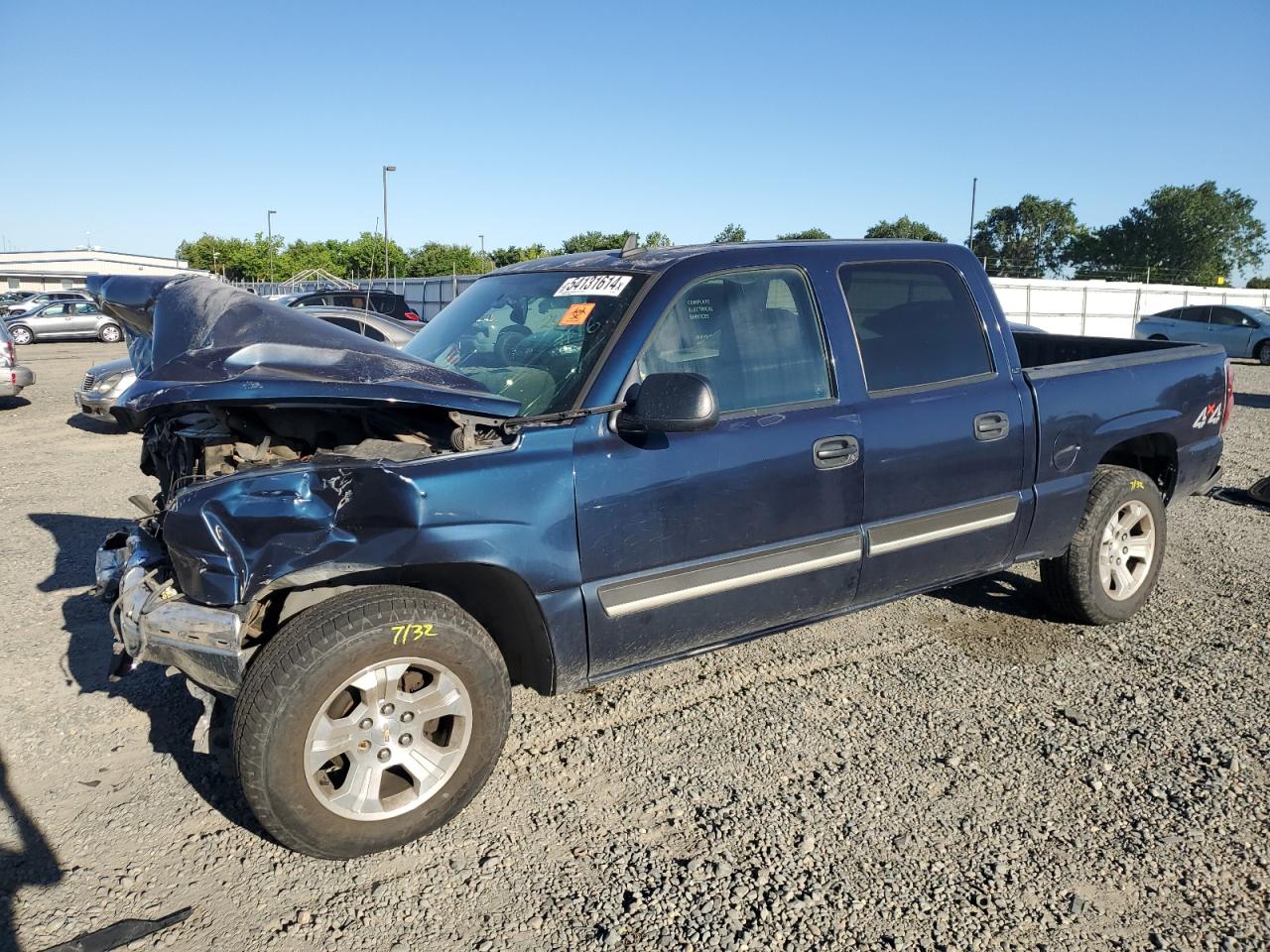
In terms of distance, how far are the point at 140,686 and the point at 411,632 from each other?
6.68 ft

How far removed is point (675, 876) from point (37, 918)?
1829mm

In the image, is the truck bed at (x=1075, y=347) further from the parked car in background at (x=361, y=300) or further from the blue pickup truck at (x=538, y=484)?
the parked car in background at (x=361, y=300)

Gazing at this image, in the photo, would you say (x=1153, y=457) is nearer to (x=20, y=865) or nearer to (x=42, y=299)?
(x=20, y=865)

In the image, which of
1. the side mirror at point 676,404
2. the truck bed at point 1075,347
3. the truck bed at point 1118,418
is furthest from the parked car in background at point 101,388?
the truck bed at point 1118,418

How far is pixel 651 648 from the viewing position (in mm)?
3223

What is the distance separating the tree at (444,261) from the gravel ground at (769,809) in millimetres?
52709

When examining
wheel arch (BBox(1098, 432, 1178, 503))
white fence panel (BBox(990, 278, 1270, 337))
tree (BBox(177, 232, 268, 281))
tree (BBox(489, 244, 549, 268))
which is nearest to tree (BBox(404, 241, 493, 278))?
tree (BBox(489, 244, 549, 268))

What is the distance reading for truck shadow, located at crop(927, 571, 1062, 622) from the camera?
4816mm

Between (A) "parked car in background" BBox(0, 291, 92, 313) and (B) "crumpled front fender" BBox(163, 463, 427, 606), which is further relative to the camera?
(A) "parked car in background" BBox(0, 291, 92, 313)

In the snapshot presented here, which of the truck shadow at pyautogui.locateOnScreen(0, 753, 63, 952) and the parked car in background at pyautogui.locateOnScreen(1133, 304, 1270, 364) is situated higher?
the parked car in background at pyautogui.locateOnScreen(1133, 304, 1270, 364)


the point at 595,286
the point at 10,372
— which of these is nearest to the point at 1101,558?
the point at 595,286

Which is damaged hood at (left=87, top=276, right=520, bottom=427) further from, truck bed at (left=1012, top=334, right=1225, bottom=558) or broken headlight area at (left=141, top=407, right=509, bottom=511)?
truck bed at (left=1012, top=334, right=1225, bottom=558)

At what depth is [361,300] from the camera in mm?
19578

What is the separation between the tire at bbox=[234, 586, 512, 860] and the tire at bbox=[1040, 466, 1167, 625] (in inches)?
117
